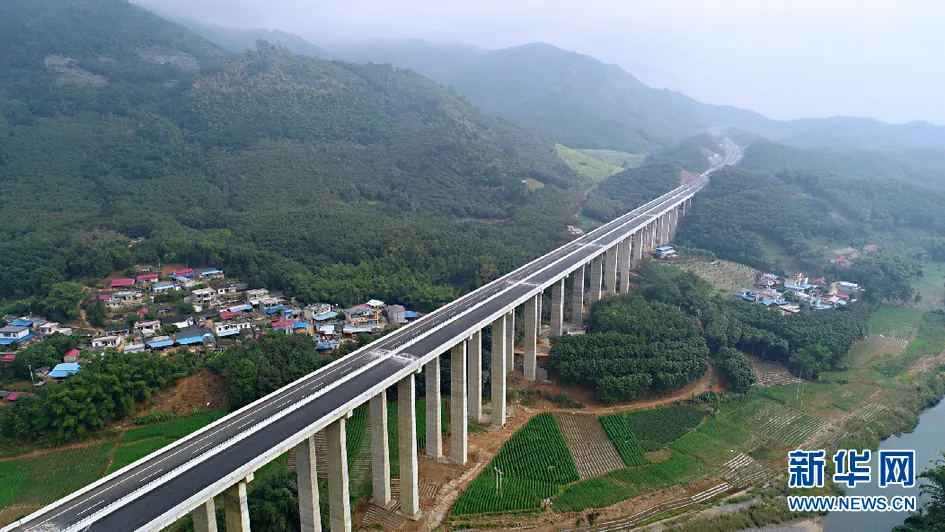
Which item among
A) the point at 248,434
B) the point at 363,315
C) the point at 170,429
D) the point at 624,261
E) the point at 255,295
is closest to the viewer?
the point at 248,434

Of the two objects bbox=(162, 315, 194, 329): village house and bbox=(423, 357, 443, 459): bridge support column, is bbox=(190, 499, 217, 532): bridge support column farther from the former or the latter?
bbox=(162, 315, 194, 329): village house

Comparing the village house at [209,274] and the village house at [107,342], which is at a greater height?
the village house at [209,274]

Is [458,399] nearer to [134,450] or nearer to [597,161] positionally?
[134,450]

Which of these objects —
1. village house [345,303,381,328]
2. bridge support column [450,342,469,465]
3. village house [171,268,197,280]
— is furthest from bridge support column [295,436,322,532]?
village house [171,268,197,280]

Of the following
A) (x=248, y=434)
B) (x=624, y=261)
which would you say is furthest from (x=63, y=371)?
(x=624, y=261)

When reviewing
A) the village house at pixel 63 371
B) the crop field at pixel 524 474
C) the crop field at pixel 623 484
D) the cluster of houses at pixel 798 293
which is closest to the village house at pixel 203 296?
the village house at pixel 63 371

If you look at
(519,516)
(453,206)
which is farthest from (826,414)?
(453,206)

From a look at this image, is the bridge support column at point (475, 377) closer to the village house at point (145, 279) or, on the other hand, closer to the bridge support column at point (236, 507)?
the bridge support column at point (236, 507)
